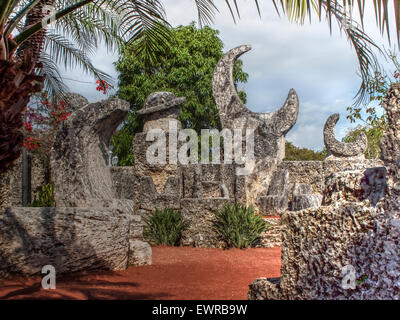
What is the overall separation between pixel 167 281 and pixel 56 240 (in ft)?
4.12

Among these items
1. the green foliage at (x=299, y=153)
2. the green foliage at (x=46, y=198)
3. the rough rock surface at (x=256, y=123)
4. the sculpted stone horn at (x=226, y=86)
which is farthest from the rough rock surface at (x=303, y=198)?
the green foliage at (x=299, y=153)

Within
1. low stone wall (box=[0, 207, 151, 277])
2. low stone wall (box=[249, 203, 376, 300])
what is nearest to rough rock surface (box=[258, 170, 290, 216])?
low stone wall (box=[0, 207, 151, 277])

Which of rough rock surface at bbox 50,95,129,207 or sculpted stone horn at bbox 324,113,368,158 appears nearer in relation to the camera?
rough rock surface at bbox 50,95,129,207

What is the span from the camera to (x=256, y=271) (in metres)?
5.43

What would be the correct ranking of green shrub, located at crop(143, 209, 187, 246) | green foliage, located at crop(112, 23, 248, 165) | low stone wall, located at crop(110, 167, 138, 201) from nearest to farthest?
1. green shrub, located at crop(143, 209, 187, 246)
2. low stone wall, located at crop(110, 167, 138, 201)
3. green foliage, located at crop(112, 23, 248, 165)

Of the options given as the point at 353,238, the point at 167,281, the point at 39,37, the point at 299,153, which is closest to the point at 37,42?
the point at 39,37

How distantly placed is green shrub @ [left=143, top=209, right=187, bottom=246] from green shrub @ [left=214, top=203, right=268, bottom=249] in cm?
75

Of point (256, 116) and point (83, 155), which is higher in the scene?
point (256, 116)

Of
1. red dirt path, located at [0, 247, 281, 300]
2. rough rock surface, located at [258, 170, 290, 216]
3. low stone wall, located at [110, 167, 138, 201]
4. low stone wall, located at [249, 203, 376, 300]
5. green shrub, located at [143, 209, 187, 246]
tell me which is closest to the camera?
low stone wall, located at [249, 203, 376, 300]

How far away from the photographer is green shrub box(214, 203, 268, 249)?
7691mm

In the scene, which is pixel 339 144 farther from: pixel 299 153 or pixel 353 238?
pixel 299 153

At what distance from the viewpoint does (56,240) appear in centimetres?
468

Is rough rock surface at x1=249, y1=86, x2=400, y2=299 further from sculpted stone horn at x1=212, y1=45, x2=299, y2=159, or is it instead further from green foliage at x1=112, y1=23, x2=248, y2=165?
green foliage at x1=112, y1=23, x2=248, y2=165

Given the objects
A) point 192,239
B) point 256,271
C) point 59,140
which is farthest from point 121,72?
point 256,271
